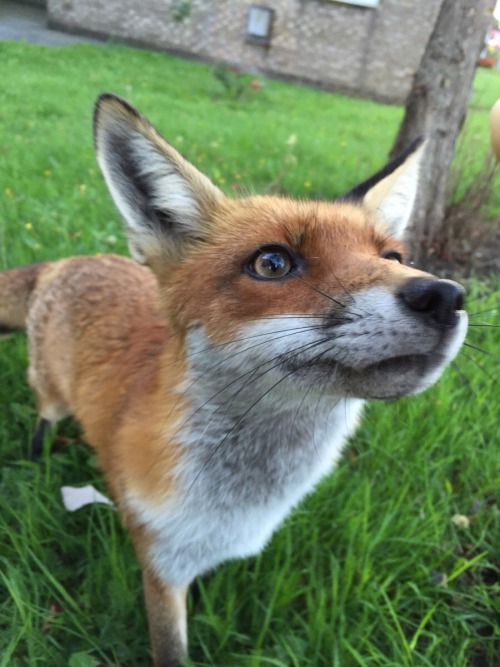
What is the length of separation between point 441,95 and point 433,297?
367 centimetres

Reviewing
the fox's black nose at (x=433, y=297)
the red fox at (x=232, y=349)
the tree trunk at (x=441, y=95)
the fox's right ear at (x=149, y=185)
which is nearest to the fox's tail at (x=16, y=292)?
the red fox at (x=232, y=349)

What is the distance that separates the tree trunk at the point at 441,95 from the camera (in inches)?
152

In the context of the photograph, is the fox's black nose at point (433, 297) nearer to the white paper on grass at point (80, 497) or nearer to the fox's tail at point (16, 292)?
the white paper on grass at point (80, 497)

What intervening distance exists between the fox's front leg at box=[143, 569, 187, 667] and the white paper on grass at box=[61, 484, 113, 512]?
54cm

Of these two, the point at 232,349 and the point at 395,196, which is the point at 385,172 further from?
the point at 232,349

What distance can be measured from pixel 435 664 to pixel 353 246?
5.19 ft

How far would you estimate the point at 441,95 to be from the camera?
4012 millimetres

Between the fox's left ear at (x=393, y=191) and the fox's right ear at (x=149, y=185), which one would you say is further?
the fox's left ear at (x=393, y=191)

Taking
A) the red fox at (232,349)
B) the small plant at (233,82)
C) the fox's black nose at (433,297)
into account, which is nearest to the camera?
the fox's black nose at (433,297)

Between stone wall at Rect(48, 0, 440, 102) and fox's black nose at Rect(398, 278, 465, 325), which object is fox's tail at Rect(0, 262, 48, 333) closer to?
fox's black nose at Rect(398, 278, 465, 325)

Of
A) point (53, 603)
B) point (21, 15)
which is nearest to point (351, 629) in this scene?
point (53, 603)

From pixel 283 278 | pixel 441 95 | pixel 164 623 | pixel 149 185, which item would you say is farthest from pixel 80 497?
pixel 441 95

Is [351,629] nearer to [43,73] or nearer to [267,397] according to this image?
[267,397]

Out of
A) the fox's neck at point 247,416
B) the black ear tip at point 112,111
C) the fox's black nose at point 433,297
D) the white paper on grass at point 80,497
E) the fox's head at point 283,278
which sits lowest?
the white paper on grass at point 80,497
